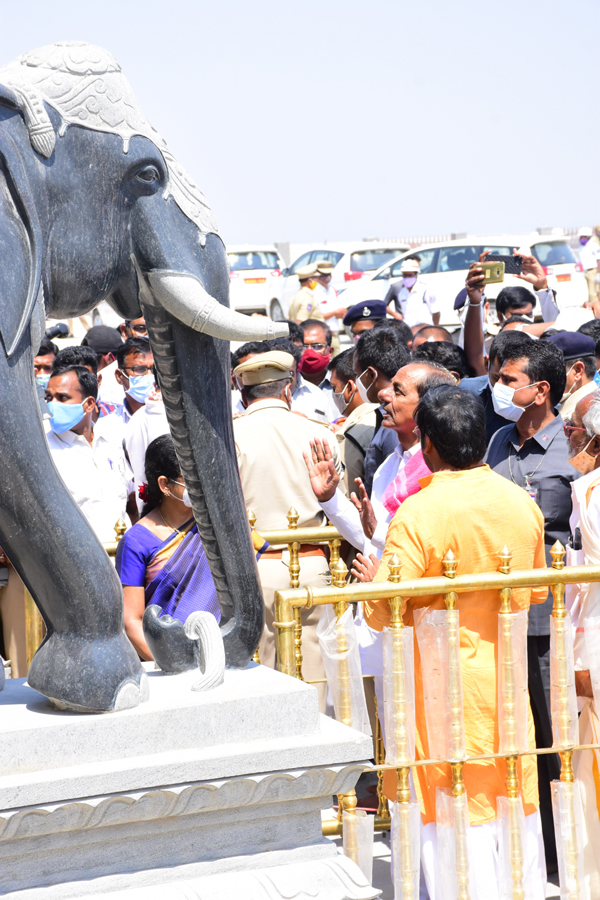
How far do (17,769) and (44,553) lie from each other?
396mm

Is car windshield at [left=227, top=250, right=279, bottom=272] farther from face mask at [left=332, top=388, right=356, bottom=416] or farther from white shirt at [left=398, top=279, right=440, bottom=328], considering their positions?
face mask at [left=332, top=388, right=356, bottom=416]

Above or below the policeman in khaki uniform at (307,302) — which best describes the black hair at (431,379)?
above

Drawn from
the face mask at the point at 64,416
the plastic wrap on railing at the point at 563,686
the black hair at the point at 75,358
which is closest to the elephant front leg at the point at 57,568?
the plastic wrap on railing at the point at 563,686

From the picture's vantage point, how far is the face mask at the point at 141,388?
680 centimetres

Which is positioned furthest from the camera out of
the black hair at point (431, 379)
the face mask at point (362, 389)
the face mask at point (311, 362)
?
the face mask at point (311, 362)

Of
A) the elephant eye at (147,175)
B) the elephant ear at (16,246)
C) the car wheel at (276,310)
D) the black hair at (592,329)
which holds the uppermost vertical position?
the elephant eye at (147,175)

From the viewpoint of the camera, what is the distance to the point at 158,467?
4.02 m

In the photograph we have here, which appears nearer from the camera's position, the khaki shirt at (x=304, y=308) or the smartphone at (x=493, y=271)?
the smartphone at (x=493, y=271)

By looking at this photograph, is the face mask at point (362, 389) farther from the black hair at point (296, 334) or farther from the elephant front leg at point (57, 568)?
the elephant front leg at point (57, 568)

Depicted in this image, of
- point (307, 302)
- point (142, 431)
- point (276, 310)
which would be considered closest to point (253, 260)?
point (276, 310)

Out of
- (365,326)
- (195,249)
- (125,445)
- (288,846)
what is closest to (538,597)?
(288,846)

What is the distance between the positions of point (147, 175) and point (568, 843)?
2.31 m

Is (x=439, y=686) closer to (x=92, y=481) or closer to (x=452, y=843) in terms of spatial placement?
(x=452, y=843)

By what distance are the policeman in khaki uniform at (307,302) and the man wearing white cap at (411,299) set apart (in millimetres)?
965
